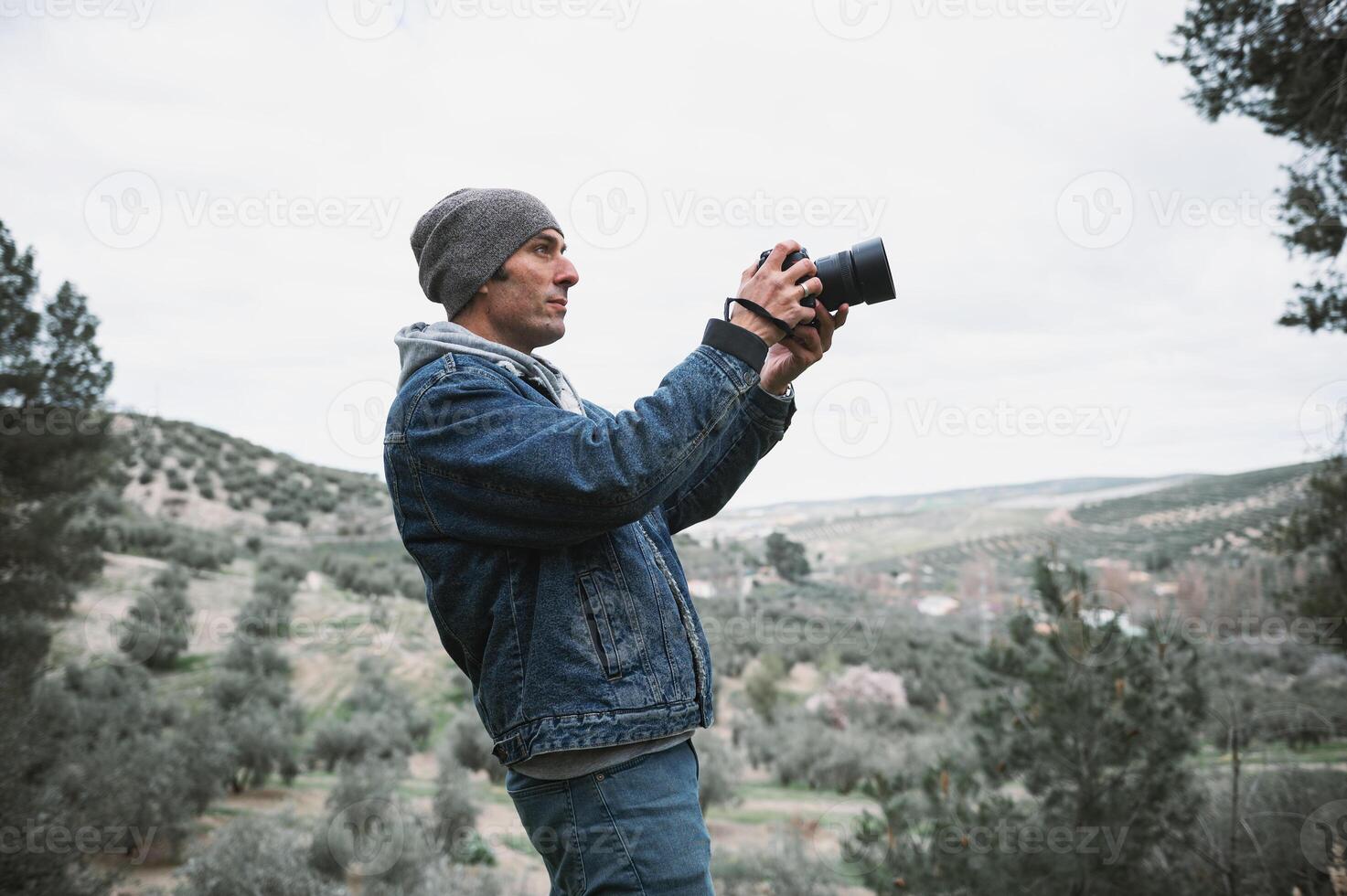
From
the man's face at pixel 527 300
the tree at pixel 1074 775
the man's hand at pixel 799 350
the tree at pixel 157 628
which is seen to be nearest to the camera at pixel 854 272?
the man's hand at pixel 799 350

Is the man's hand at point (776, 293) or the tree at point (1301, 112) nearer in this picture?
the man's hand at point (776, 293)

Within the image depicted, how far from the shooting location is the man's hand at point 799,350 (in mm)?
1833

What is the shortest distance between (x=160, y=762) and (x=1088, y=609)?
8.95 metres

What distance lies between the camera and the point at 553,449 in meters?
1.45

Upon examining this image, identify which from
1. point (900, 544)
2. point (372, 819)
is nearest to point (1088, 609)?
point (372, 819)

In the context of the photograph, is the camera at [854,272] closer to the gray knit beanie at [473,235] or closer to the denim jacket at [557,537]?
the denim jacket at [557,537]

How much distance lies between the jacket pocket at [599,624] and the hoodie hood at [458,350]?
35 centimetres

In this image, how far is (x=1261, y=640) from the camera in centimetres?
1488

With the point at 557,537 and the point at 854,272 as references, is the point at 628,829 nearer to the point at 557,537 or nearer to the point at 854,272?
the point at 557,537

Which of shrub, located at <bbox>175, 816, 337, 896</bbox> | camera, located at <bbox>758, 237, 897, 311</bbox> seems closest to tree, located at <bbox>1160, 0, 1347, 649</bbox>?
camera, located at <bbox>758, 237, 897, 311</bbox>

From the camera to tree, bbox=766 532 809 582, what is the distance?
66.0 ft

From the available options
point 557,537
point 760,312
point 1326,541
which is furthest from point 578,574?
point 1326,541

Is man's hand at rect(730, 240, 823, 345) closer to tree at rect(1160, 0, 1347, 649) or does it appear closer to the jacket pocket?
the jacket pocket

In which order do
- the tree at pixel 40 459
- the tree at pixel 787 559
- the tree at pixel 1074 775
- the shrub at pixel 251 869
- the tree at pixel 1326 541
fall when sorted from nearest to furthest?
1. the tree at pixel 1074 775
2. the tree at pixel 1326 541
3. the shrub at pixel 251 869
4. the tree at pixel 40 459
5. the tree at pixel 787 559
